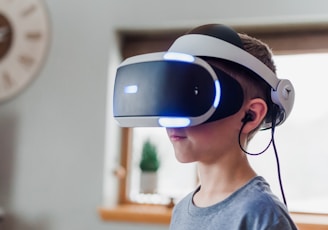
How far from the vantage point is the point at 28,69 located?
2.02 metres

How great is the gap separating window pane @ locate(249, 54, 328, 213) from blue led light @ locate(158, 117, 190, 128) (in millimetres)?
1094

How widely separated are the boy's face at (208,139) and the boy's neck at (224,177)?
0.02 m

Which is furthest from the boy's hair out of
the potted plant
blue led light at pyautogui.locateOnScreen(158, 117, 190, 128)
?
the potted plant


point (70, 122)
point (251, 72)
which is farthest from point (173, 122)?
point (70, 122)

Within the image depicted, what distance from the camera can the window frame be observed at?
1864 mm

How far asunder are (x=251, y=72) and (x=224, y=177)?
0.18m

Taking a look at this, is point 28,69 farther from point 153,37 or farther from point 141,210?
point 141,210

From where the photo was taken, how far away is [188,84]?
2.53 ft

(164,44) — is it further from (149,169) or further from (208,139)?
(208,139)

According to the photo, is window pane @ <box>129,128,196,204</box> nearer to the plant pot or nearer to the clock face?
the plant pot

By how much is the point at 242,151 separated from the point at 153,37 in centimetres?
129

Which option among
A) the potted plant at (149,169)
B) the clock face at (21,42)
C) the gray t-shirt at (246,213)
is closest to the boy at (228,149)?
the gray t-shirt at (246,213)

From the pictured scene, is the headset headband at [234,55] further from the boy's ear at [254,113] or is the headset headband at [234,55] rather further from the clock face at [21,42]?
the clock face at [21,42]

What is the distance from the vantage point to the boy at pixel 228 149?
80cm
